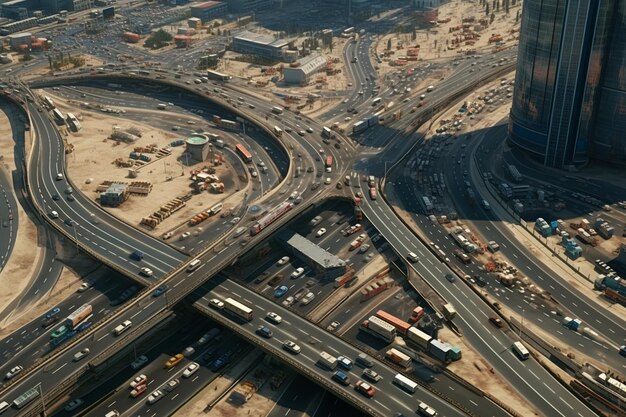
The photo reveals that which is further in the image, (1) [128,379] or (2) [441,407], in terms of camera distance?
(1) [128,379]

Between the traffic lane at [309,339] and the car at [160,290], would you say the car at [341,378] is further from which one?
the car at [160,290]

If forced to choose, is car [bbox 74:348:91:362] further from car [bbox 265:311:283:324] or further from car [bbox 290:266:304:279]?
car [bbox 290:266:304:279]

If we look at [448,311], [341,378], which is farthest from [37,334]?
[448,311]

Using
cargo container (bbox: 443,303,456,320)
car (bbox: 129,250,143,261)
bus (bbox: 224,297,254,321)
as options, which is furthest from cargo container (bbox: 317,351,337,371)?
car (bbox: 129,250,143,261)

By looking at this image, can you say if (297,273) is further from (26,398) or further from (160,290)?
(26,398)

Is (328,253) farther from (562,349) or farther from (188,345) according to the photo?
(562,349)

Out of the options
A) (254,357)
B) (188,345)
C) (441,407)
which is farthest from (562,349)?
(188,345)
